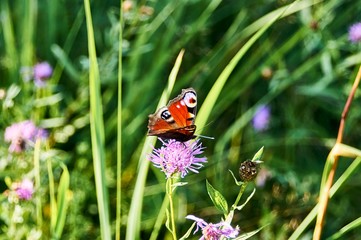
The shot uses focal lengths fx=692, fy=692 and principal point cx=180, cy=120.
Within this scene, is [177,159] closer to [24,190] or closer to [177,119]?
[177,119]

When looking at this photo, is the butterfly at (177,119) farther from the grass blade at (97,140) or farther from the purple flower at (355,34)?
the purple flower at (355,34)

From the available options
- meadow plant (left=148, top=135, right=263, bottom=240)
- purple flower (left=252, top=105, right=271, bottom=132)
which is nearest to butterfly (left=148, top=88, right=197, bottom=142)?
meadow plant (left=148, top=135, right=263, bottom=240)

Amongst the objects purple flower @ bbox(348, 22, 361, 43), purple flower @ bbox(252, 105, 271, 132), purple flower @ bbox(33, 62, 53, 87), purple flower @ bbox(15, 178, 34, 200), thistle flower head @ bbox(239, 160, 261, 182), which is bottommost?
purple flower @ bbox(252, 105, 271, 132)

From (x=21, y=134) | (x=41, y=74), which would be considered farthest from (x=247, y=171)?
(x=41, y=74)

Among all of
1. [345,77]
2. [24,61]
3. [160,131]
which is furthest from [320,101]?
[160,131]

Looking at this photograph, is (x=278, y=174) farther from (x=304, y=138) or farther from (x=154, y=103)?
(x=154, y=103)

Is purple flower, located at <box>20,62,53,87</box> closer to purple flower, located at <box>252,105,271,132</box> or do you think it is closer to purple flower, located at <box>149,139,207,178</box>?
purple flower, located at <box>252,105,271,132</box>
